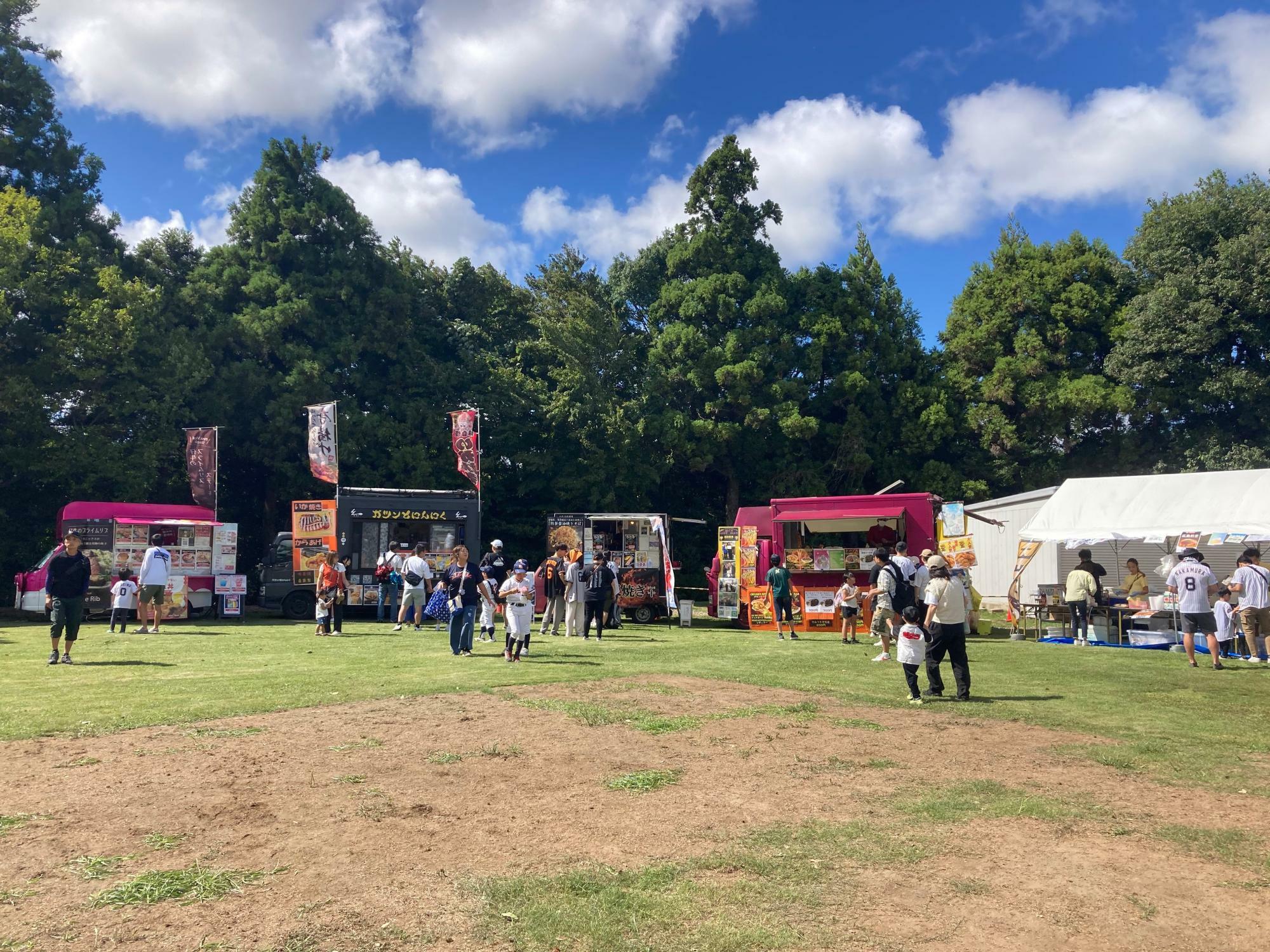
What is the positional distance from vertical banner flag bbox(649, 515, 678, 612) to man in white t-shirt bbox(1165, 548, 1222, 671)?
1006cm

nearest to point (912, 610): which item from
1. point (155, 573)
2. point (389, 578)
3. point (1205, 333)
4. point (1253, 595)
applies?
point (1253, 595)

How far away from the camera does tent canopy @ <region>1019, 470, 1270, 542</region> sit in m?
16.1

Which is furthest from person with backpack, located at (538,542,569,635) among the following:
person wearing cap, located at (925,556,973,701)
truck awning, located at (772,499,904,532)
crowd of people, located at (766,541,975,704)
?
person wearing cap, located at (925,556,973,701)

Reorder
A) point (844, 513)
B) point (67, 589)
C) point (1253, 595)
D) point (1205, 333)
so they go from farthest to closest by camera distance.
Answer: point (1205, 333) < point (844, 513) < point (1253, 595) < point (67, 589)

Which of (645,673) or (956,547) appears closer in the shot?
(645,673)

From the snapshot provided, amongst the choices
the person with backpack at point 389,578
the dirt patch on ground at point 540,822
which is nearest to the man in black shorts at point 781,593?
the person with backpack at point 389,578

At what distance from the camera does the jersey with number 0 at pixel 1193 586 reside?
42.5 feet

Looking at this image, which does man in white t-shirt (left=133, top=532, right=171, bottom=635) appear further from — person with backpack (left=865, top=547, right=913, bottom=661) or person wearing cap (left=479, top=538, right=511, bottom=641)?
person with backpack (left=865, top=547, right=913, bottom=661)

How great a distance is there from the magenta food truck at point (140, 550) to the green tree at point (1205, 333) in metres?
29.2

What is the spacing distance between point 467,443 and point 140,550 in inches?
340

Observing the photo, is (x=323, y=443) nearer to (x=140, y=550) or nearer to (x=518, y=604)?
(x=140, y=550)

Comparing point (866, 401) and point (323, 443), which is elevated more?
point (866, 401)

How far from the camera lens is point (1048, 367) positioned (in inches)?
1307

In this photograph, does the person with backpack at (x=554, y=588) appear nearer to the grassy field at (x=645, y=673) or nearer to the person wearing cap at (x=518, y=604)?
the grassy field at (x=645, y=673)
